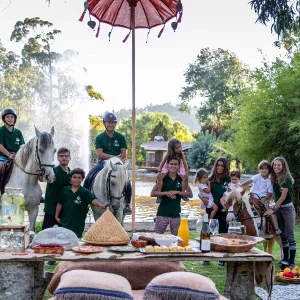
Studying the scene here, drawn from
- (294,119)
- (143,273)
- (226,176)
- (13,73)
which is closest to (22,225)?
(143,273)

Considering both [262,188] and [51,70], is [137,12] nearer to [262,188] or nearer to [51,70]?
[262,188]

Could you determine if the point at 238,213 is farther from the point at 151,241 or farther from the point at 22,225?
the point at 22,225

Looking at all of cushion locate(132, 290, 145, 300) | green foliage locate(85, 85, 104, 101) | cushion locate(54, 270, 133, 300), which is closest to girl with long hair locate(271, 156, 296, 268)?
cushion locate(132, 290, 145, 300)

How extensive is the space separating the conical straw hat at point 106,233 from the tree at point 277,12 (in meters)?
9.37

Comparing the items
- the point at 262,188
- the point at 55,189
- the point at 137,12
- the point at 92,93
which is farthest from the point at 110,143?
the point at 92,93

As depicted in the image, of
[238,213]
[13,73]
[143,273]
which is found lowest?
[143,273]

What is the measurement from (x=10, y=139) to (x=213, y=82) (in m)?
37.8

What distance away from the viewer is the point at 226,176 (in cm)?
688

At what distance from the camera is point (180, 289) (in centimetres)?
319

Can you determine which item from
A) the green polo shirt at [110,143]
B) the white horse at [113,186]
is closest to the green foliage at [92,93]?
the green polo shirt at [110,143]

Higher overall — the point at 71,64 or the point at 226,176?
the point at 71,64

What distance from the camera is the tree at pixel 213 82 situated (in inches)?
1668

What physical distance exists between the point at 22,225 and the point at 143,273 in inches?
41.0

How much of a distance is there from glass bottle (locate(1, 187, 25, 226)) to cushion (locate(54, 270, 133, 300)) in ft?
3.71
